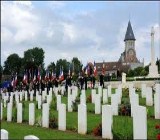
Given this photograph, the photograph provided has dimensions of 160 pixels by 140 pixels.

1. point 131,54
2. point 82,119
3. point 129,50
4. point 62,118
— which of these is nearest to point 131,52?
point 131,54

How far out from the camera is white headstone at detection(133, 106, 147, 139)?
10.3m

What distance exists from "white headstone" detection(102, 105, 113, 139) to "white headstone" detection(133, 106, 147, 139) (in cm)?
156

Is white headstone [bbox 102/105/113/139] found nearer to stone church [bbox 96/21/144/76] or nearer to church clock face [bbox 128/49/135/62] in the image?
stone church [bbox 96/21/144/76]

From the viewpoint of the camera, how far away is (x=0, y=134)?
800 centimetres

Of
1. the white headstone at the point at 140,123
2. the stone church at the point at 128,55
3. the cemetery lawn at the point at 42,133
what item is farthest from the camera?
the stone church at the point at 128,55

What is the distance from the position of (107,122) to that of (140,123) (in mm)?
1869

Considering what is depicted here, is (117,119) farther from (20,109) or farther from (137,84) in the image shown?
(137,84)

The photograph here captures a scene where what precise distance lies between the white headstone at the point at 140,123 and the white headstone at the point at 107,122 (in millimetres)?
1558

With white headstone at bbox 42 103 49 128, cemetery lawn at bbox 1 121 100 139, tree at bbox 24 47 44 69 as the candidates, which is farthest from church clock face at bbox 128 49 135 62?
cemetery lawn at bbox 1 121 100 139

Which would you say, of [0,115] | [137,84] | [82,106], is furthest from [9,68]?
[82,106]

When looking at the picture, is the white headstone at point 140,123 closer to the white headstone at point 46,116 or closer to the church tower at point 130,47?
the white headstone at point 46,116

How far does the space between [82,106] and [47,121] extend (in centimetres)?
231

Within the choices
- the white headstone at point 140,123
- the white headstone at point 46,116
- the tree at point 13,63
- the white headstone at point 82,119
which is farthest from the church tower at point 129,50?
the white headstone at point 140,123

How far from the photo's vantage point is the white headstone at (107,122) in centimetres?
1205
